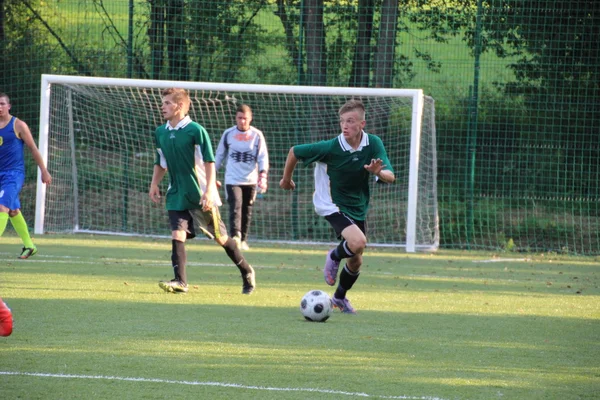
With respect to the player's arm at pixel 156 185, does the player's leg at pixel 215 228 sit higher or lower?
lower

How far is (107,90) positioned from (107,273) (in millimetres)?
6169

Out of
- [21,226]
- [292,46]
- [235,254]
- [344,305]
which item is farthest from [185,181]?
[292,46]

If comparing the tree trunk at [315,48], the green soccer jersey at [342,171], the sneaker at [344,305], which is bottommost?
the sneaker at [344,305]

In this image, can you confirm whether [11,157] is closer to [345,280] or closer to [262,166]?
[262,166]

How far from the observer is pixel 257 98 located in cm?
1559

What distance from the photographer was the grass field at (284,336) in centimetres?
444

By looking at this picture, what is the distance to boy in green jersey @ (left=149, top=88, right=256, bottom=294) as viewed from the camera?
7.79 metres

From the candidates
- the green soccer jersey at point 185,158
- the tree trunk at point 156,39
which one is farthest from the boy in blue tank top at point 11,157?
the tree trunk at point 156,39

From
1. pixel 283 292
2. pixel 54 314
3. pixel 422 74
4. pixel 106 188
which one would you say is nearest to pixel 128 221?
pixel 106 188

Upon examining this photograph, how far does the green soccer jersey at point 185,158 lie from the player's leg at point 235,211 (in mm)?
3914

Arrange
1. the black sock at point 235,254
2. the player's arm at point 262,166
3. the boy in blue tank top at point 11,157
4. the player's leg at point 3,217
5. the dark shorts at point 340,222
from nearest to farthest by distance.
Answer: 1. the dark shorts at point 340,222
2. the black sock at point 235,254
3. the player's leg at point 3,217
4. the boy in blue tank top at point 11,157
5. the player's arm at point 262,166

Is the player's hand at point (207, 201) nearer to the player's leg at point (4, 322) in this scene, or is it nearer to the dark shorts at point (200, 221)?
the dark shorts at point (200, 221)

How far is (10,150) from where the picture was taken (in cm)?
917

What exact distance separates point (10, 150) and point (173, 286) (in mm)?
2675
